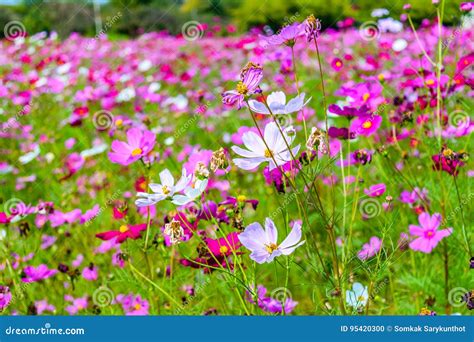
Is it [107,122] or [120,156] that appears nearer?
[120,156]

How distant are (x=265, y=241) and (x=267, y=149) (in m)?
0.13

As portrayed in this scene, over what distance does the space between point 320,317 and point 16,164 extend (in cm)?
202

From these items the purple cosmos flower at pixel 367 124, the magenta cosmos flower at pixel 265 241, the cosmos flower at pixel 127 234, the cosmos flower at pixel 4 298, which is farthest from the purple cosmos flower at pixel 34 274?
the purple cosmos flower at pixel 367 124

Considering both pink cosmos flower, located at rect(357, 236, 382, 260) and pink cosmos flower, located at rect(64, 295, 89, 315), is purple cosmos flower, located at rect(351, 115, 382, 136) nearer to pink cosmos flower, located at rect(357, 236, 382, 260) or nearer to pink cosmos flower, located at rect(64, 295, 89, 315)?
pink cosmos flower, located at rect(357, 236, 382, 260)

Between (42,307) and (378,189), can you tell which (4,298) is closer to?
(42,307)

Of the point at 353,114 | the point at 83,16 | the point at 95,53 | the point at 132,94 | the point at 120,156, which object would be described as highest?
the point at 353,114

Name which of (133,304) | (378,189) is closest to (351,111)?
(378,189)

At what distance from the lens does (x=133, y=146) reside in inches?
40.6

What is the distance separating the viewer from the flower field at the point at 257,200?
83 centimetres

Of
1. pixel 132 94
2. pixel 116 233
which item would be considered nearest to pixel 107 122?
pixel 132 94

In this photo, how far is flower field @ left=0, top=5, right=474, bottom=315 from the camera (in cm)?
83

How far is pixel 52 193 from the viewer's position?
219 cm

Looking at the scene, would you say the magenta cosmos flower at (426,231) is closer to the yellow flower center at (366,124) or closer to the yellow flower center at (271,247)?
the yellow flower center at (366,124)

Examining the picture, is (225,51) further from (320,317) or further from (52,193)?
(320,317)
